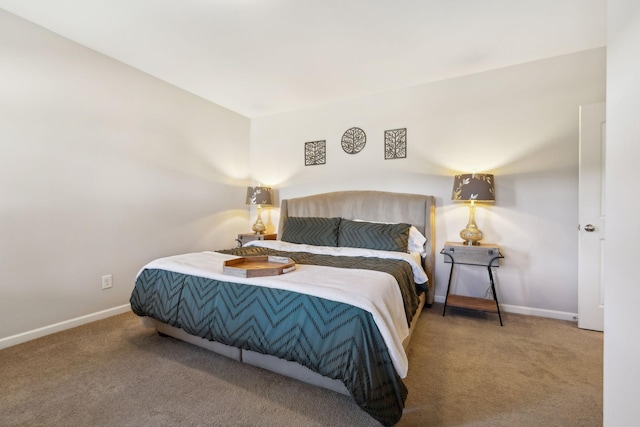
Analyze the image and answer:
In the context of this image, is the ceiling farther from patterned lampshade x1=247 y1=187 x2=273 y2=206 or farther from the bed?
the bed

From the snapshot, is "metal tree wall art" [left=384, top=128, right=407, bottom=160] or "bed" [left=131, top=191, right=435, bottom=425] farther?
"metal tree wall art" [left=384, top=128, right=407, bottom=160]

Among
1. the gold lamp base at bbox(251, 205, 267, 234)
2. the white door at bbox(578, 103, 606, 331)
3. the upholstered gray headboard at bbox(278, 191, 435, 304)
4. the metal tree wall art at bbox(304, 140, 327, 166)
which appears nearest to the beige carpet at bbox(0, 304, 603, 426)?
the white door at bbox(578, 103, 606, 331)

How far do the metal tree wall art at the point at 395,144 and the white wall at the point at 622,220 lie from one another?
7.66 ft

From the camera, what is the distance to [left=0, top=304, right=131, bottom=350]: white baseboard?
6.78ft

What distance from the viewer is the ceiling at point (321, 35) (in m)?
1.97

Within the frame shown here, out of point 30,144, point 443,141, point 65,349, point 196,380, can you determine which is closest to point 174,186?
point 30,144

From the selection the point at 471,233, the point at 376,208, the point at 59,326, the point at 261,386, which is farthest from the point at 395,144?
the point at 59,326

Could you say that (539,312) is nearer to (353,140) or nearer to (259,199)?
(353,140)

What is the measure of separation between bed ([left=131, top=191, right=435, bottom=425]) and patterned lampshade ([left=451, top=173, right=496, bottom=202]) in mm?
625

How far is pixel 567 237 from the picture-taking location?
8.46ft

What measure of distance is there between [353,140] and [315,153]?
578mm

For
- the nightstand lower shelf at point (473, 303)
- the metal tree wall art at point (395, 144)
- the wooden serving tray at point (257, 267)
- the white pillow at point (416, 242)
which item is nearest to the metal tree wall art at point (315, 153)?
the metal tree wall art at point (395, 144)

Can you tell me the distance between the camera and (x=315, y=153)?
3.81 metres

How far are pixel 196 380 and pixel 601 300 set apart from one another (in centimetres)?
327
